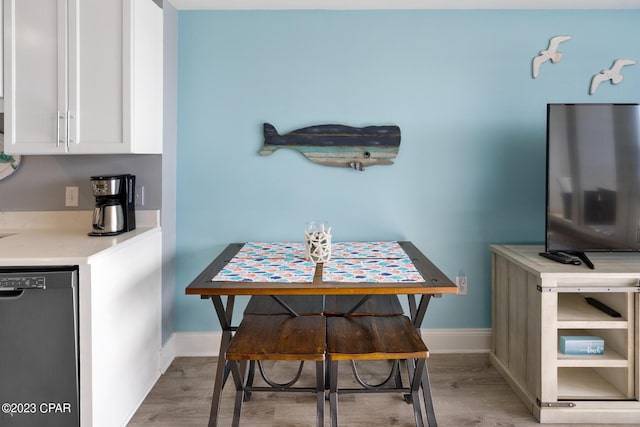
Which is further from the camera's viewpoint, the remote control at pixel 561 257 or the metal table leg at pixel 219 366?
the remote control at pixel 561 257

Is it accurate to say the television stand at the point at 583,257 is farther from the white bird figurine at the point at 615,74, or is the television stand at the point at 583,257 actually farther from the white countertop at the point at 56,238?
the white countertop at the point at 56,238

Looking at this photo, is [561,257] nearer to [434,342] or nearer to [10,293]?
[434,342]

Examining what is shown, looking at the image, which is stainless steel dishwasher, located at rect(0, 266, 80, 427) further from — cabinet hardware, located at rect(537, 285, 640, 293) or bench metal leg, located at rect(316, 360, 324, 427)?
cabinet hardware, located at rect(537, 285, 640, 293)

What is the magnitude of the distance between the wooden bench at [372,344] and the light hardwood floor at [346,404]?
0.27 metres

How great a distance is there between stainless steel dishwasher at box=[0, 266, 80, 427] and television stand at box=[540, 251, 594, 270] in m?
2.34

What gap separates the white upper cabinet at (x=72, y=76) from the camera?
2.34 meters

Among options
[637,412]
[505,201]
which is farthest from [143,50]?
[637,412]

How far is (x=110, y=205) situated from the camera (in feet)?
7.96

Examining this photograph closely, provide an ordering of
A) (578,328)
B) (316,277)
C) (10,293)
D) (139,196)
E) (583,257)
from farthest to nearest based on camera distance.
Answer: (139,196), (583,257), (578,328), (316,277), (10,293)

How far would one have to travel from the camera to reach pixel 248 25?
2973 mm

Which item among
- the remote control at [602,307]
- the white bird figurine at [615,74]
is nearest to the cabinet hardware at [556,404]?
the remote control at [602,307]

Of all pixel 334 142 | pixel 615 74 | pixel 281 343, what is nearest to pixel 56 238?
pixel 281 343

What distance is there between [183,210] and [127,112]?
0.85 meters

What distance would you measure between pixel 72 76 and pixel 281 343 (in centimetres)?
168
